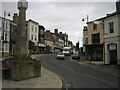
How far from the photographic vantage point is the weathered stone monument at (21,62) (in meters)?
12.8

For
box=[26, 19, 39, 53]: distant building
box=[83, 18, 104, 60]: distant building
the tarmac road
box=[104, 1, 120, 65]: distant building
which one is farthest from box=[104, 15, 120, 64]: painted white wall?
box=[26, 19, 39, 53]: distant building

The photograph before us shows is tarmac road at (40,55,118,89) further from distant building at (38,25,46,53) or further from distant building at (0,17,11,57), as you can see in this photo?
distant building at (38,25,46,53)

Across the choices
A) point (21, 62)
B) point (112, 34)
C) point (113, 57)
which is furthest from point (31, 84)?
point (113, 57)

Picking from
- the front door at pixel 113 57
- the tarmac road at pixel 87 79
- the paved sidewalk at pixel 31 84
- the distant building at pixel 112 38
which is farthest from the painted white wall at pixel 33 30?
the paved sidewalk at pixel 31 84

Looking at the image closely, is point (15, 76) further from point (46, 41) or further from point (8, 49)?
point (46, 41)

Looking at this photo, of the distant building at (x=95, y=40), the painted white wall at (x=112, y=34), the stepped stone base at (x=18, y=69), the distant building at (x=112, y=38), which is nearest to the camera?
the stepped stone base at (x=18, y=69)

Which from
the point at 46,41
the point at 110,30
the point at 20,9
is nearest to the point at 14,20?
the point at 46,41

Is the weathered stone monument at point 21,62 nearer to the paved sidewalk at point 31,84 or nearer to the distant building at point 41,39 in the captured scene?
the paved sidewalk at point 31,84

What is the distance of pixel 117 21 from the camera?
27.7 meters

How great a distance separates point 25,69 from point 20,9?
4.88 metres

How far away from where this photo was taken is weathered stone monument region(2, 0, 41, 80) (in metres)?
12.8

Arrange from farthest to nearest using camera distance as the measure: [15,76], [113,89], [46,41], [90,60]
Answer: [46,41], [90,60], [15,76], [113,89]

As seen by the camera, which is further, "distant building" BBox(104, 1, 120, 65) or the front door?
the front door

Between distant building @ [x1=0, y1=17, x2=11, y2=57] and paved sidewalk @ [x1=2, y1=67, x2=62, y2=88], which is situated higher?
distant building @ [x1=0, y1=17, x2=11, y2=57]
